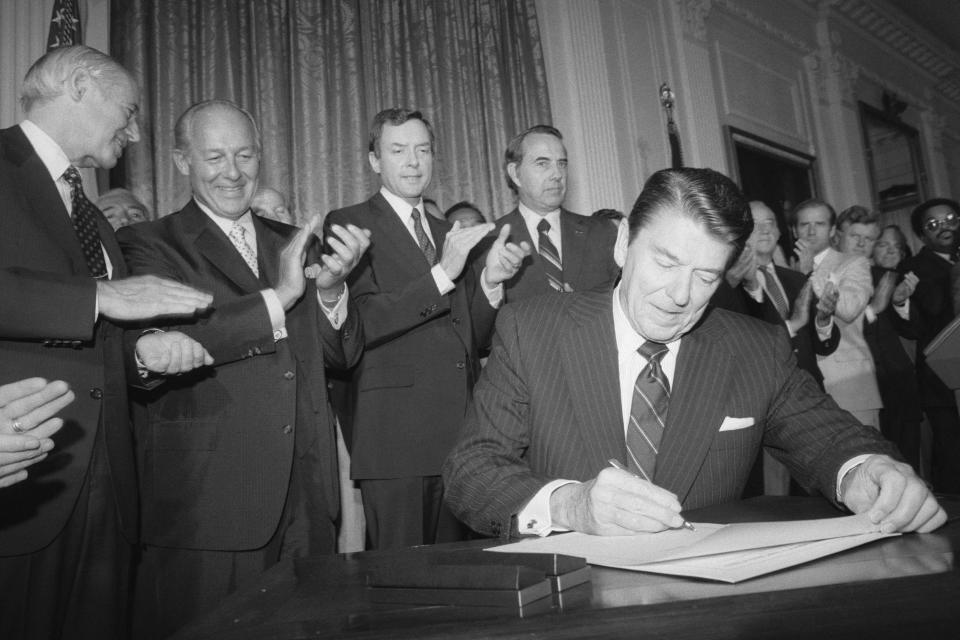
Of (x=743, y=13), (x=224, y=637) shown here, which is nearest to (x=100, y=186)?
(x=224, y=637)

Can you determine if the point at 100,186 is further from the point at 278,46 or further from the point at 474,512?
the point at 474,512

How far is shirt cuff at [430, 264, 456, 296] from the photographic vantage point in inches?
107

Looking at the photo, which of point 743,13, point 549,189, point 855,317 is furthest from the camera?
point 743,13

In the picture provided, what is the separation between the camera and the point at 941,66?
12.0 metres

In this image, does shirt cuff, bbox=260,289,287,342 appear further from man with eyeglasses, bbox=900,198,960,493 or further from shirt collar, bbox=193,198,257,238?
man with eyeglasses, bbox=900,198,960,493

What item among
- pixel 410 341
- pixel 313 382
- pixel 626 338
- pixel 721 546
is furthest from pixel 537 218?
pixel 721 546

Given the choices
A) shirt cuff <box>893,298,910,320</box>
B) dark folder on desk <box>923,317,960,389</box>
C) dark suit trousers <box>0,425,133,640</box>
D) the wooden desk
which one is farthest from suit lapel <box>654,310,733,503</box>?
shirt cuff <box>893,298,910,320</box>

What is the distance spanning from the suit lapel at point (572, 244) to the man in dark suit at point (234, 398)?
0.95 metres

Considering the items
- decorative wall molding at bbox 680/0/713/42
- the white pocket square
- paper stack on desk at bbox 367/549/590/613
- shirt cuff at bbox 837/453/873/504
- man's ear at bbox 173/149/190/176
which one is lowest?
paper stack on desk at bbox 367/549/590/613

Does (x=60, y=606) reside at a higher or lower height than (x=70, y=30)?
lower

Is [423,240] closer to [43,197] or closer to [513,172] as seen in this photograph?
[513,172]

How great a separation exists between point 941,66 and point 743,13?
582 centimetres

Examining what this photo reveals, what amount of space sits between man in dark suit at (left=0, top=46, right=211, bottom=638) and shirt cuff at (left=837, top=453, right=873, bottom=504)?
1436 mm

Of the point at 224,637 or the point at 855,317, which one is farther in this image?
the point at 855,317
